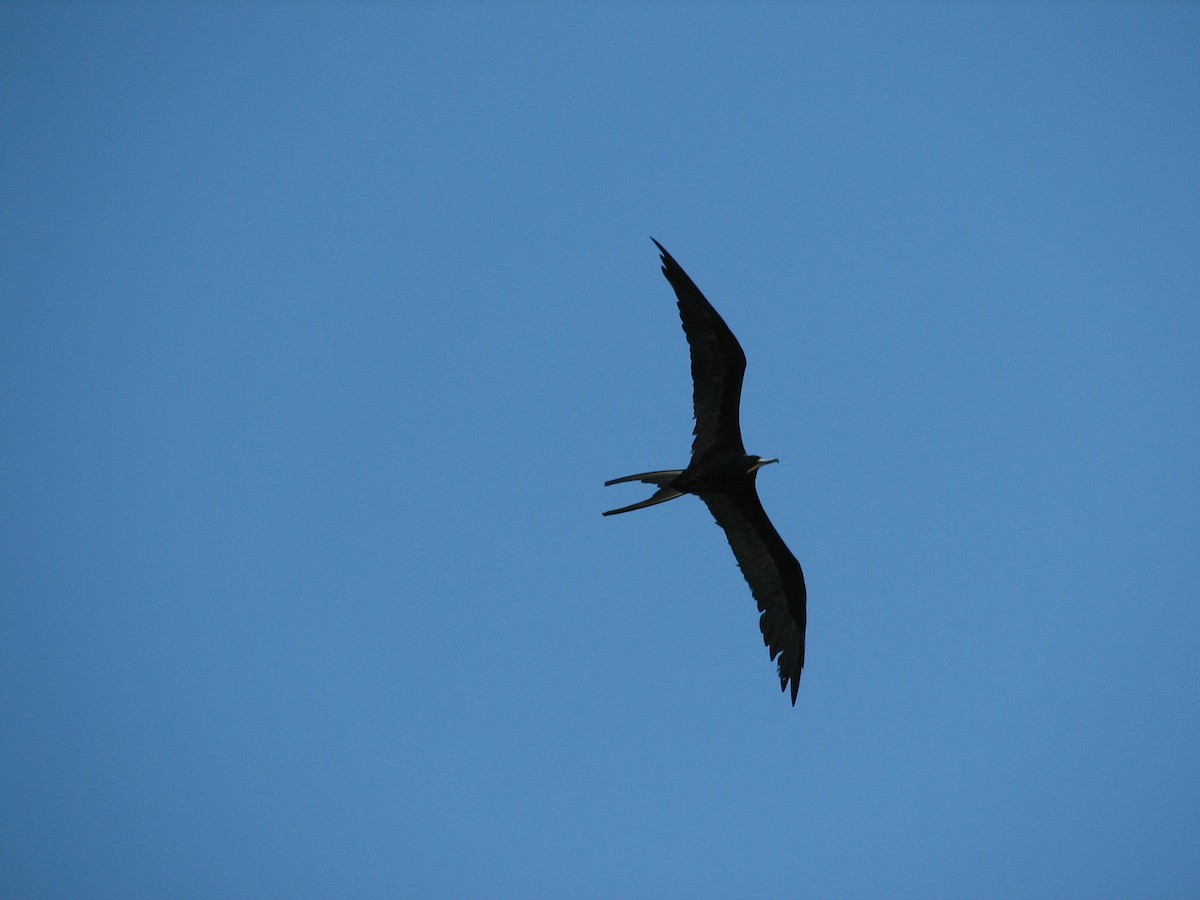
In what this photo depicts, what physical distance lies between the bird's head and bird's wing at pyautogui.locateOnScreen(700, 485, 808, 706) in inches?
31.3

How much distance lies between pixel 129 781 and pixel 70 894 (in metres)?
42.9

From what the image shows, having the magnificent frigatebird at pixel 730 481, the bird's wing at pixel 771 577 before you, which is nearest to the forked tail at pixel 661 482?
the magnificent frigatebird at pixel 730 481

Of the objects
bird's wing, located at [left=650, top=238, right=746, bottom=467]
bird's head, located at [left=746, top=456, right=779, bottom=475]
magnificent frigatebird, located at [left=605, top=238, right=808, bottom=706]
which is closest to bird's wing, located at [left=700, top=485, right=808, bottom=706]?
magnificent frigatebird, located at [left=605, top=238, right=808, bottom=706]

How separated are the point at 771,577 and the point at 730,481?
1.84 meters

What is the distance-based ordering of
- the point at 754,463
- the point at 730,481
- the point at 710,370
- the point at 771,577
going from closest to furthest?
the point at 710,370, the point at 754,463, the point at 730,481, the point at 771,577

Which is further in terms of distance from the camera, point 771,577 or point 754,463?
point 771,577

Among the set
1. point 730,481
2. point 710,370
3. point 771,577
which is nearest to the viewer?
point 710,370

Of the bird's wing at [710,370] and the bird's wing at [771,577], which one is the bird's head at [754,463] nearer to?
the bird's wing at [710,370]

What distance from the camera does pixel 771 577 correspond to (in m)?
15.1

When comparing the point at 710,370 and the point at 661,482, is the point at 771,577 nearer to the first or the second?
the point at 661,482

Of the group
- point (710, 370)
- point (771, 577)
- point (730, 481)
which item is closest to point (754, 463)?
point (730, 481)

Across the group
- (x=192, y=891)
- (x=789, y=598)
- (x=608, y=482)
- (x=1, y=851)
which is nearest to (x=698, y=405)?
(x=608, y=482)

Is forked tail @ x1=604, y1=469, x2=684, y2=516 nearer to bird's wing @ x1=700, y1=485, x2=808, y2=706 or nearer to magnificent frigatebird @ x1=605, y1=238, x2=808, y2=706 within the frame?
magnificent frigatebird @ x1=605, y1=238, x2=808, y2=706

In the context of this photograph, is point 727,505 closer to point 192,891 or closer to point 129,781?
point 192,891
